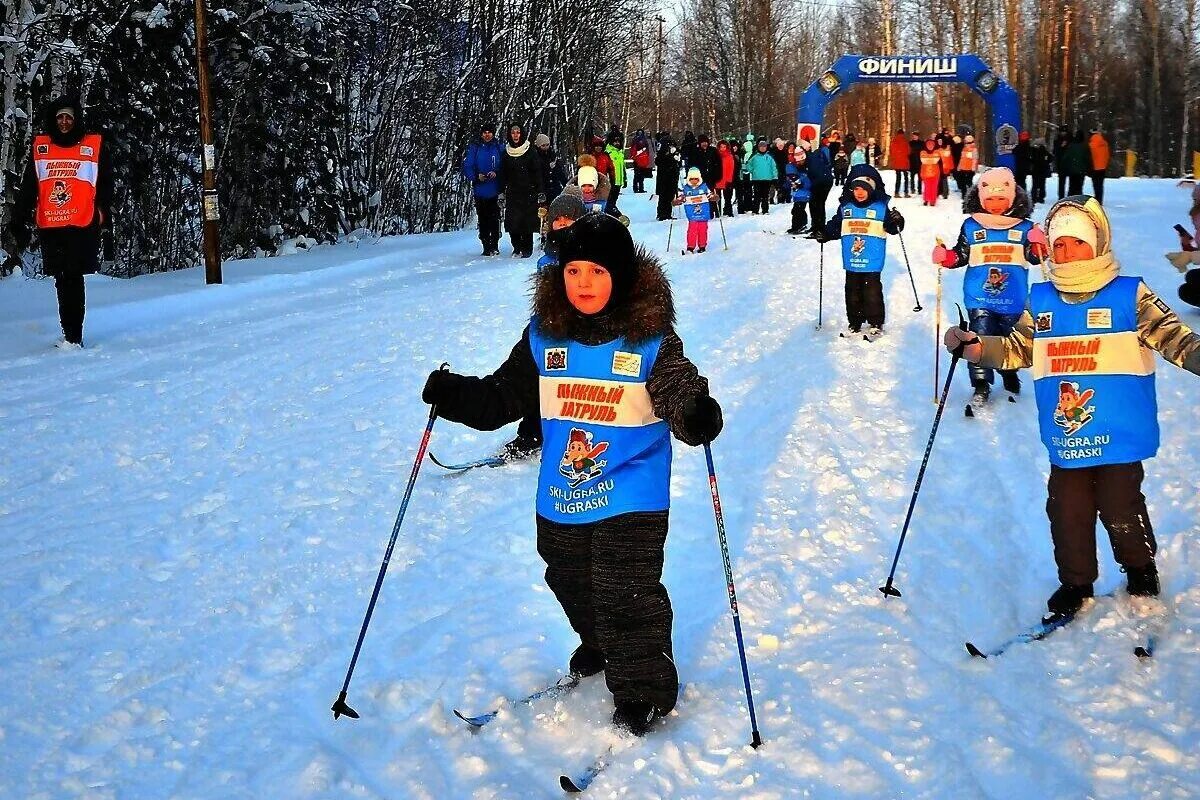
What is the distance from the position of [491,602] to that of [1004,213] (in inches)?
204

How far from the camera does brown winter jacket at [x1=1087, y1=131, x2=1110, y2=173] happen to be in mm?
23316

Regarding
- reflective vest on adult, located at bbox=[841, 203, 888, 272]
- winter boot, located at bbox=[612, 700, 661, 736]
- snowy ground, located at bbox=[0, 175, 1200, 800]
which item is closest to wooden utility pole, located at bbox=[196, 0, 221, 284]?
snowy ground, located at bbox=[0, 175, 1200, 800]

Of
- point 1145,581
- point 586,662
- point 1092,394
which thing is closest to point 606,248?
point 586,662

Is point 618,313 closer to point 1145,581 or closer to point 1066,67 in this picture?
point 1145,581

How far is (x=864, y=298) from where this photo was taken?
34.1 ft

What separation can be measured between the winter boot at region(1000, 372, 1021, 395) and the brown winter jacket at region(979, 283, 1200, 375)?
3.85 m

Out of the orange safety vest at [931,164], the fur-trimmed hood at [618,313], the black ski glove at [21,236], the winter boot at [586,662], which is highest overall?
the orange safety vest at [931,164]

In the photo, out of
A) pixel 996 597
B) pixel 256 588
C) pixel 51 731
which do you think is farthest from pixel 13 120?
pixel 996 597

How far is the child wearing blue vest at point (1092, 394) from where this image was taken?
171 inches

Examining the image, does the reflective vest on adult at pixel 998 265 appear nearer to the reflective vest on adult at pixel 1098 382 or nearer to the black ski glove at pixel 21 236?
the reflective vest on adult at pixel 1098 382

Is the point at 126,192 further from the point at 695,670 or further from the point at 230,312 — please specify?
the point at 695,670

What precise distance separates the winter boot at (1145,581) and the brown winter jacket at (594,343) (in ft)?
7.43

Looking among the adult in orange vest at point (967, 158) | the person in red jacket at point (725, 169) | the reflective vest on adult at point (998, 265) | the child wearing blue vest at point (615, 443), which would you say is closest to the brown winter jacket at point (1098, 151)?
the adult in orange vest at point (967, 158)

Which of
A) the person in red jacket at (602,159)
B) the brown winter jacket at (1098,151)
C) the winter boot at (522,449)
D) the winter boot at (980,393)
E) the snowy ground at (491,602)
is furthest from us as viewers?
the person in red jacket at (602,159)
